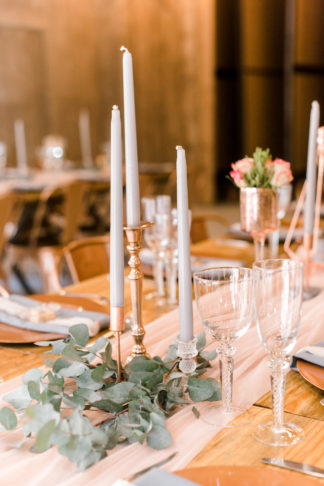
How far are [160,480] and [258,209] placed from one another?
3.31 ft

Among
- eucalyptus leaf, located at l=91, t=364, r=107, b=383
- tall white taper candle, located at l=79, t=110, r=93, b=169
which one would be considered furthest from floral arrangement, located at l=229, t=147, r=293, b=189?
tall white taper candle, located at l=79, t=110, r=93, b=169

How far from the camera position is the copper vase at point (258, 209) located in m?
1.69

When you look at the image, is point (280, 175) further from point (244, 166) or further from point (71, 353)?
point (71, 353)

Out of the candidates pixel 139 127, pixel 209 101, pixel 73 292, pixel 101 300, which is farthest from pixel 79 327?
pixel 139 127

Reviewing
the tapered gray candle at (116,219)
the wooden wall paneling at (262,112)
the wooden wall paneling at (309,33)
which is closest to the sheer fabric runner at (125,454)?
the tapered gray candle at (116,219)

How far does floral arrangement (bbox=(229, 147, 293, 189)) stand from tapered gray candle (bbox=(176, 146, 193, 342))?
702 millimetres

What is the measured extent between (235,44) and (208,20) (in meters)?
0.59

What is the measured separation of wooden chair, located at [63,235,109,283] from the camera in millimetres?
2473

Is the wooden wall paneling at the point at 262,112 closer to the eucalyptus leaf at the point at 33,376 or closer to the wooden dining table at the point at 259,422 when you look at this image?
the wooden dining table at the point at 259,422

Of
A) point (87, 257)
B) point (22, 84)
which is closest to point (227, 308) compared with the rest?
point (87, 257)

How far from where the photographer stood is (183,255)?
1014 mm

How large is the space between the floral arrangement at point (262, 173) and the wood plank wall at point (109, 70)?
259 inches

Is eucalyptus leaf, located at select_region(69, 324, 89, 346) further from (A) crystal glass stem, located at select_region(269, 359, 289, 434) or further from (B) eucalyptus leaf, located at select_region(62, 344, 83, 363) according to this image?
(A) crystal glass stem, located at select_region(269, 359, 289, 434)

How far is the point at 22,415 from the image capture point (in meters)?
1.05
